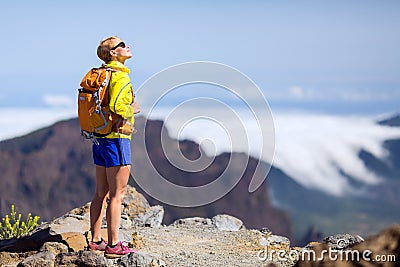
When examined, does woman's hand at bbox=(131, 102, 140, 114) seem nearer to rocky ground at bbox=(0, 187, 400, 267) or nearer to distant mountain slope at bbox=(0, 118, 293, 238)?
rocky ground at bbox=(0, 187, 400, 267)

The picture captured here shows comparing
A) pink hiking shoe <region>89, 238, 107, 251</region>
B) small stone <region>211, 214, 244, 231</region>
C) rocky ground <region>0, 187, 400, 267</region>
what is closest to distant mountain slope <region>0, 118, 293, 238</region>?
small stone <region>211, 214, 244, 231</region>

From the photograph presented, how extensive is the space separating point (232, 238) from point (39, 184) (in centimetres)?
3828

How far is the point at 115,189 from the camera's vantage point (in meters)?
9.16

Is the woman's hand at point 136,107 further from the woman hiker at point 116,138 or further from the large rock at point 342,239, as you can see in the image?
the large rock at point 342,239

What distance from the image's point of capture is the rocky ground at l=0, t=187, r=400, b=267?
31.0 ft

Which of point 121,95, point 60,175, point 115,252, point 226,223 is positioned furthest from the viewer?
point 60,175

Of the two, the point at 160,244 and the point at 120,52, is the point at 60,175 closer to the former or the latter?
the point at 160,244

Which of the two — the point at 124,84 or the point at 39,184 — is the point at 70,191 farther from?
the point at 124,84

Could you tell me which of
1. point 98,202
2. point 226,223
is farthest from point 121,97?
point 226,223

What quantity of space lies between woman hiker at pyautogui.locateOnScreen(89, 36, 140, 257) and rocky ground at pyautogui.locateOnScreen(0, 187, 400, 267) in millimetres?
682

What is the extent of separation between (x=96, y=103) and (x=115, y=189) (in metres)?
1.10

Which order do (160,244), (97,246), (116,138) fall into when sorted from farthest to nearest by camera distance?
1. (160,244)
2. (97,246)
3. (116,138)

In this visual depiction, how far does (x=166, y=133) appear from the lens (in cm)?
1086

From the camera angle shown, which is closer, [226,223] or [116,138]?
[116,138]
